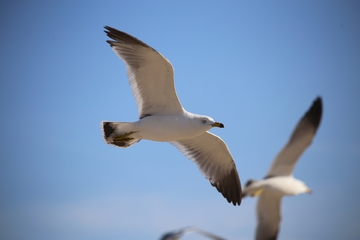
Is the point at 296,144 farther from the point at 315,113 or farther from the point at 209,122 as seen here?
the point at 209,122

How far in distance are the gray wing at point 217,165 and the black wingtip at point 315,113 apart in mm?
1458

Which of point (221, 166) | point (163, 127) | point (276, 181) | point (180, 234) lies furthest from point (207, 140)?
point (180, 234)

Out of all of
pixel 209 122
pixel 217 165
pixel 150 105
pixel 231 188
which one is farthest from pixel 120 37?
pixel 231 188

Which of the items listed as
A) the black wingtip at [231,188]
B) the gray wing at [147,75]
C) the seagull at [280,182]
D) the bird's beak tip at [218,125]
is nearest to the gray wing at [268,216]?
the seagull at [280,182]

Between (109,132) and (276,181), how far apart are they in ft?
8.27

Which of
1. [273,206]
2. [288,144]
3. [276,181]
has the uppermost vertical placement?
[288,144]

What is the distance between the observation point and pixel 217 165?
6.12 m

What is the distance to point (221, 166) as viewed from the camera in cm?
611

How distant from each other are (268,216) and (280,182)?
67 cm

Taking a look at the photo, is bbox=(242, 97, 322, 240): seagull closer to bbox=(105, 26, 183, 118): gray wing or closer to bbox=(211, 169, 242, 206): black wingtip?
bbox=(211, 169, 242, 206): black wingtip

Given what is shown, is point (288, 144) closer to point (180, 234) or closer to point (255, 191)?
point (255, 191)

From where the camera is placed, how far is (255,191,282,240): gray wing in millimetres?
5156

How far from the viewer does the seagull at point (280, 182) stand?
4.70 meters

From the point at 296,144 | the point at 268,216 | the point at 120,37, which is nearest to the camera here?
the point at 120,37
